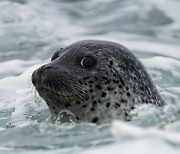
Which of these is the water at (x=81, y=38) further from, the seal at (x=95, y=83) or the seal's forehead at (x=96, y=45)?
the seal's forehead at (x=96, y=45)

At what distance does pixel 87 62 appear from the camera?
623 centimetres

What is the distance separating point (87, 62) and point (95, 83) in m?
0.26

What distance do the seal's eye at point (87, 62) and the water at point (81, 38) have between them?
2.07 feet

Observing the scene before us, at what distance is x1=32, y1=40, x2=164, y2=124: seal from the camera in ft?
19.6

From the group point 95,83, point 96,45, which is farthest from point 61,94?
point 96,45

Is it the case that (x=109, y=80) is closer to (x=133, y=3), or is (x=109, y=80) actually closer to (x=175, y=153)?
(x=175, y=153)

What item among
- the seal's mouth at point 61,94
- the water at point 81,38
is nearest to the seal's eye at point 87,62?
the seal's mouth at point 61,94

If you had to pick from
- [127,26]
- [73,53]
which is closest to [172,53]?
[127,26]

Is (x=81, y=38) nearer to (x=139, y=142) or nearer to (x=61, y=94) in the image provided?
(x=61, y=94)

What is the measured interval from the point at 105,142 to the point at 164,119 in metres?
0.93

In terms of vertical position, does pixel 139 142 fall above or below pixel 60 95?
below

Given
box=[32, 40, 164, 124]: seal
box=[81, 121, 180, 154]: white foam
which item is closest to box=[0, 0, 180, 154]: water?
box=[81, 121, 180, 154]: white foam

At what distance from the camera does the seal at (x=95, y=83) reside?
19.6 feet

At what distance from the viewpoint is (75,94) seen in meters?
5.98
